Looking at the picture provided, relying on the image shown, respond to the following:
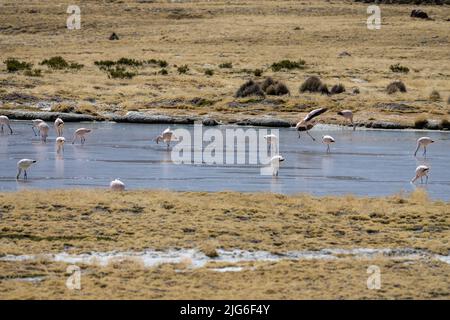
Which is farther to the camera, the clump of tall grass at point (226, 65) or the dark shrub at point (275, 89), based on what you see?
the clump of tall grass at point (226, 65)

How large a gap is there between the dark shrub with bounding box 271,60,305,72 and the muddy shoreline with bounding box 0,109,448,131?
16636 millimetres

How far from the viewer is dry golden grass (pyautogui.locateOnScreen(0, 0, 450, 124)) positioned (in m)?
38.1

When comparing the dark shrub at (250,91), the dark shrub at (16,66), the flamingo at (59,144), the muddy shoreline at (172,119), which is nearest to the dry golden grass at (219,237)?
the flamingo at (59,144)

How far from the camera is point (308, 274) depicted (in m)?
11.6

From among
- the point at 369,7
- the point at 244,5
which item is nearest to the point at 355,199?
the point at 369,7

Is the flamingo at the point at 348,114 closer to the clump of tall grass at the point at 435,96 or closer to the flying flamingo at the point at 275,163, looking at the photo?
the clump of tall grass at the point at 435,96

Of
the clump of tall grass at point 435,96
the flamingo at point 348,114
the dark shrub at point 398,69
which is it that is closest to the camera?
the flamingo at point 348,114

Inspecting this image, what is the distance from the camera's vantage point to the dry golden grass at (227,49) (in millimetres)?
38125

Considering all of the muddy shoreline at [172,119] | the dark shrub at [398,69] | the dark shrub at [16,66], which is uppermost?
the dark shrub at [16,66]

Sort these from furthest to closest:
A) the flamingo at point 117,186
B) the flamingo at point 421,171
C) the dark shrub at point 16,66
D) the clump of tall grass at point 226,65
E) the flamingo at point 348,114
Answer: the clump of tall grass at point 226,65 → the dark shrub at point 16,66 → the flamingo at point 348,114 → the flamingo at point 421,171 → the flamingo at point 117,186

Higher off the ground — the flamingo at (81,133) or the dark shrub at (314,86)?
the dark shrub at (314,86)

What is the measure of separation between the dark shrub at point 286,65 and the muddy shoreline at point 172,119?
54.6 ft

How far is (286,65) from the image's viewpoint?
51469 mm

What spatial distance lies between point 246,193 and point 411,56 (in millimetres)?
43908
